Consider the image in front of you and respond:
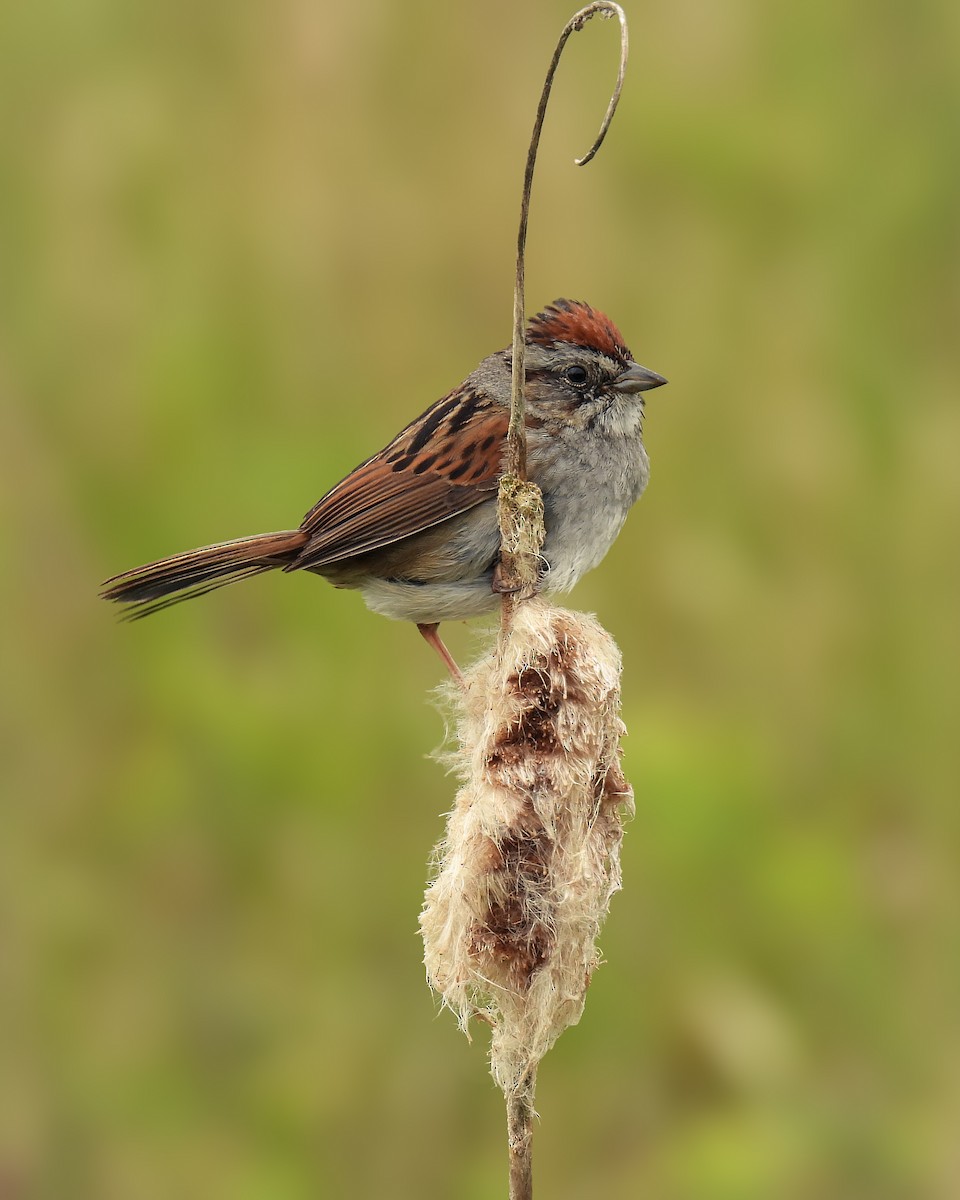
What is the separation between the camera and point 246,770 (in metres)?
3.40

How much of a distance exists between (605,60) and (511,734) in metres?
2.35

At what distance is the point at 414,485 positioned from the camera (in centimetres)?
305

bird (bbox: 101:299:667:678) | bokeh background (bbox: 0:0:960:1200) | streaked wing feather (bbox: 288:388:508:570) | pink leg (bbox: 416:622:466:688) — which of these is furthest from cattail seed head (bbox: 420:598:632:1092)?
bokeh background (bbox: 0:0:960:1200)

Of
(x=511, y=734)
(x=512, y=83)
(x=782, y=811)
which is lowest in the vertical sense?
(x=782, y=811)

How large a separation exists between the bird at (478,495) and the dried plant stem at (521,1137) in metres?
1.03

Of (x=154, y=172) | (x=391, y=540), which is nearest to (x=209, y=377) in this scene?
(x=154, y=172)

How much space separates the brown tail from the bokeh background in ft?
1.36

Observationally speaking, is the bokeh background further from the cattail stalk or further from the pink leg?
the cattail stalk

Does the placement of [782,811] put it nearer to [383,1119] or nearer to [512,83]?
[383,1119]

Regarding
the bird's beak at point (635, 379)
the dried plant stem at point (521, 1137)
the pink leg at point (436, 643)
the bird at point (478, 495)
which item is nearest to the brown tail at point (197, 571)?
the bird at point (478, 495)

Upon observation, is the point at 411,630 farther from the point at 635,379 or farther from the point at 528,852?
the point at 528,852

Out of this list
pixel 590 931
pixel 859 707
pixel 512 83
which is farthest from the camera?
pixel 512 83

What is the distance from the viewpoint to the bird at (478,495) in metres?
2.92

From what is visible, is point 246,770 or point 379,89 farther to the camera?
point 379,89
